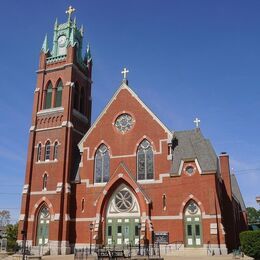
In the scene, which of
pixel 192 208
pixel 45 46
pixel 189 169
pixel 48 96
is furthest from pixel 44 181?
pixel 45 46

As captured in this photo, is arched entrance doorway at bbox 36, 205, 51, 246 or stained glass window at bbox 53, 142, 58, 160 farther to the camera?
stained glass window at bbox 53, 142, 58, 160

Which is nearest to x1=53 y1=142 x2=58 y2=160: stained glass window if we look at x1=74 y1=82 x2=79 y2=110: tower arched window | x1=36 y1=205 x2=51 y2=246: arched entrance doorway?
x1=36 y1=205 x2=51 y2=246: arched entrance doorway

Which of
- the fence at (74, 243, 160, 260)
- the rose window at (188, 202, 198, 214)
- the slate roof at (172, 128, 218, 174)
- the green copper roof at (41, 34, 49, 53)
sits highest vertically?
the green copper roof at (41, 34, 49, 53)

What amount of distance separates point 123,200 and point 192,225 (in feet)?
24.8

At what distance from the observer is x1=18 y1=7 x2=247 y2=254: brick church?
3384cm

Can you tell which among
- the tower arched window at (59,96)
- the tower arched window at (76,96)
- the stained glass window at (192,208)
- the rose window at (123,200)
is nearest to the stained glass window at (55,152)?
the tower arched window at (59,96)

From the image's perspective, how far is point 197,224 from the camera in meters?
33.4

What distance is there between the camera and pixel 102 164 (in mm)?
39062

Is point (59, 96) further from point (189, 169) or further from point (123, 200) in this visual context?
point (189, 169)

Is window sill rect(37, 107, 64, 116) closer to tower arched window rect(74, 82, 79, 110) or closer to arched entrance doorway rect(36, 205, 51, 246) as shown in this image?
tower arched window rect(74, 82, 79, 110)

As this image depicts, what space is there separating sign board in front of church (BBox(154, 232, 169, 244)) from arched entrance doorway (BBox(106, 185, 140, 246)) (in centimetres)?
222

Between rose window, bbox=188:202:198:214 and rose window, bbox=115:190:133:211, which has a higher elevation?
rose window, bbox=115:190:133:211

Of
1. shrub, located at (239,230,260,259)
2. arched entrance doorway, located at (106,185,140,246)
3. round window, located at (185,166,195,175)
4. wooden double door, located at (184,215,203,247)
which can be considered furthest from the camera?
arched entrance doorway, located at (106,185,140,246)

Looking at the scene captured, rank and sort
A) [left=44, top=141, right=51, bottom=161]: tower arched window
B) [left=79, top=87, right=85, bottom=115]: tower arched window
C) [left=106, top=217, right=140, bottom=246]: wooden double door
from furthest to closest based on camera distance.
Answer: [left=79, top=87, right=85, bottom=115]: tower arched window
[left=44, top=141, right=51, bottom=161]: tower arched window
[left=106, top=217, right=140, bottom=246]: wooden double door
